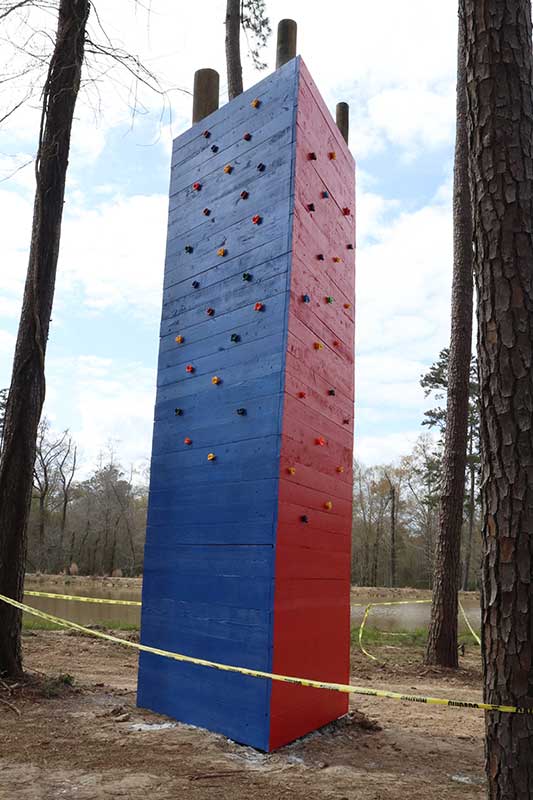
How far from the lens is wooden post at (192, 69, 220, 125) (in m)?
5.89

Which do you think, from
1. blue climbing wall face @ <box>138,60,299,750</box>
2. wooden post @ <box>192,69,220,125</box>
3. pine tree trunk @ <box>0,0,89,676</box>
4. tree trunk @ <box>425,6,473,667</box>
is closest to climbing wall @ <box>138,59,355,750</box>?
blue climbing wall face @ <box>138,60,299,750</box>

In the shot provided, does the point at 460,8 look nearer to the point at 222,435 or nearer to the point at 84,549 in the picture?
the point at 222,435

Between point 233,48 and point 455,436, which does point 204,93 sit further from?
point 455,436

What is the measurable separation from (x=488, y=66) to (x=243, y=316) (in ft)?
8.30

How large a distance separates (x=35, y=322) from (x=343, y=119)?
3.54 metres

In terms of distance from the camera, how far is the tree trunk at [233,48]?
896 cm

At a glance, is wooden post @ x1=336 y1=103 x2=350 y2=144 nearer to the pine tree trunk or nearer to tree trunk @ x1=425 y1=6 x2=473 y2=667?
tree trunk @ x1=425 y1=6 x2=473 y2=667

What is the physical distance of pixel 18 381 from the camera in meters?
5.93

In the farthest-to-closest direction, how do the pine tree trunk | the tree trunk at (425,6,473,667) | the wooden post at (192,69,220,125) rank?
the tree trunk at (425,6,473,667) < the wooden post at (192,69,220,125) < the pine tree trunk

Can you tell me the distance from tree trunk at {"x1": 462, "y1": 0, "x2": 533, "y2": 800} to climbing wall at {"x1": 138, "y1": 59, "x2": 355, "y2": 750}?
6.28ft

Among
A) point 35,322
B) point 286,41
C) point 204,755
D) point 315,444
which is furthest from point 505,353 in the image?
point 35,322

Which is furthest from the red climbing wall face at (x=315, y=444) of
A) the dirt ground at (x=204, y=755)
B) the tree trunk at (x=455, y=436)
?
the tree trunk at (x=455, y=436)

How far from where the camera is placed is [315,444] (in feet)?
15.9

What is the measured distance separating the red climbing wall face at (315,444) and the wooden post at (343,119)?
1.26 feet
